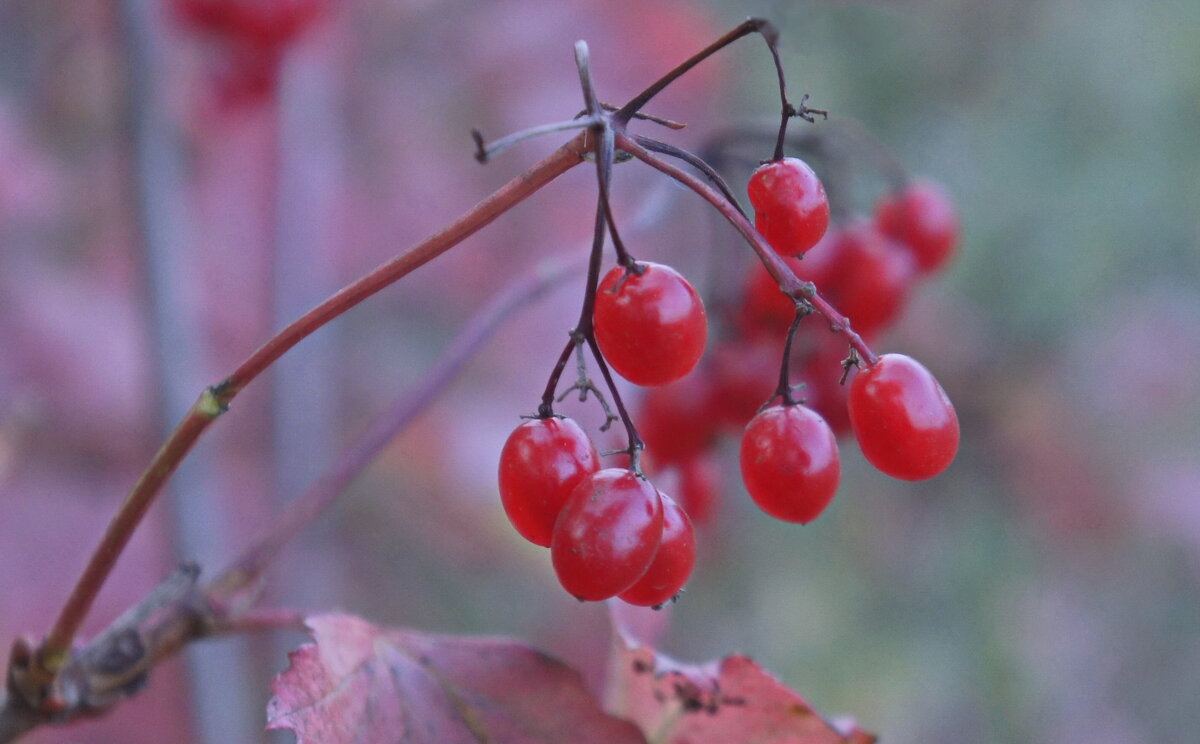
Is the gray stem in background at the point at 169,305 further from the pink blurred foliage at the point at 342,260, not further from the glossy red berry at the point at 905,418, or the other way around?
the glossy red berry at the point at 905,418

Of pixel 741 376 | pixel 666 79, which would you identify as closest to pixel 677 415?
pixel 741 376

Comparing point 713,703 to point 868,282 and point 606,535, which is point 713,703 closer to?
point 606,535

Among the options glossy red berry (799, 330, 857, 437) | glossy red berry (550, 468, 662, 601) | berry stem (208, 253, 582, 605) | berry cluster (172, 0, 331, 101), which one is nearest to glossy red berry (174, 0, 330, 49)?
berry cluster (172, 0, 331, 101)

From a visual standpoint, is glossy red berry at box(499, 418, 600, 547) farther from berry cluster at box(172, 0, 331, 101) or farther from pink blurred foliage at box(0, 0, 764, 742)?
berry cluster at box(172, 0, 331, 101)

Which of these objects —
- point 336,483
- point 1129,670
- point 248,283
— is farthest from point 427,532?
point 1129,670

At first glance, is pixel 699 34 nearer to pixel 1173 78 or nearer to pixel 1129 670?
pixel 1173 78
